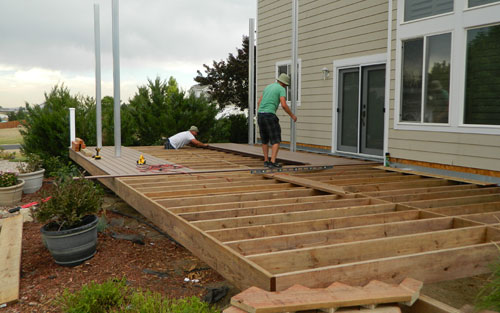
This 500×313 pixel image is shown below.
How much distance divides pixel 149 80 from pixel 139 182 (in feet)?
25.5

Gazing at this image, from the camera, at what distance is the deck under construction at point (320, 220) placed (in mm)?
2715

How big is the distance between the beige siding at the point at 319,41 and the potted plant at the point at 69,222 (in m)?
6.13

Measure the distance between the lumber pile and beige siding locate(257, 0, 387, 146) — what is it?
22.1ft

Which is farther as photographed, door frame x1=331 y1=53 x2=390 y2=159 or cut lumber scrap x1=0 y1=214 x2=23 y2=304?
door frame x1=331 y1=53 x2=390 y2=159

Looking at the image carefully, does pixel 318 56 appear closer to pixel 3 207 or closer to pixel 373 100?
pixel 373 100

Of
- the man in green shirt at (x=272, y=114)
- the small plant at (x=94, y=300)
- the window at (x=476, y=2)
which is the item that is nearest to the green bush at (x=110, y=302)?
the small plant at (x=94, y=300)

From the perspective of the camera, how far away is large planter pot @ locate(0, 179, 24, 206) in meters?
8.48

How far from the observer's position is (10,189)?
858 cm

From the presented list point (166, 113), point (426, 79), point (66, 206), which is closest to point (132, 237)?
point (66, 206)

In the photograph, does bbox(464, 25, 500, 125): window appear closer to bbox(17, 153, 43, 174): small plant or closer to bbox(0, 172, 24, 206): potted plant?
bbox(0, 172, 24, 206): potted plant

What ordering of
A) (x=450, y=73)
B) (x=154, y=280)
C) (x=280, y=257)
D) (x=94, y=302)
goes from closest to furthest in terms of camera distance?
1. (x=280, y=257)
2. (x=94, y=302)
3. (x=154, y=280)
4. (x=450, y=73)

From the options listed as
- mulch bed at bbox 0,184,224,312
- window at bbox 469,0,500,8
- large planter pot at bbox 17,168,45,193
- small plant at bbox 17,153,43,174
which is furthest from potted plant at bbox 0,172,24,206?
window at bbox 469,0,500,8

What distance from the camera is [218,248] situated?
9.70 feet

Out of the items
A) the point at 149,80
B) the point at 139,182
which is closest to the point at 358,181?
the point at 139,182
